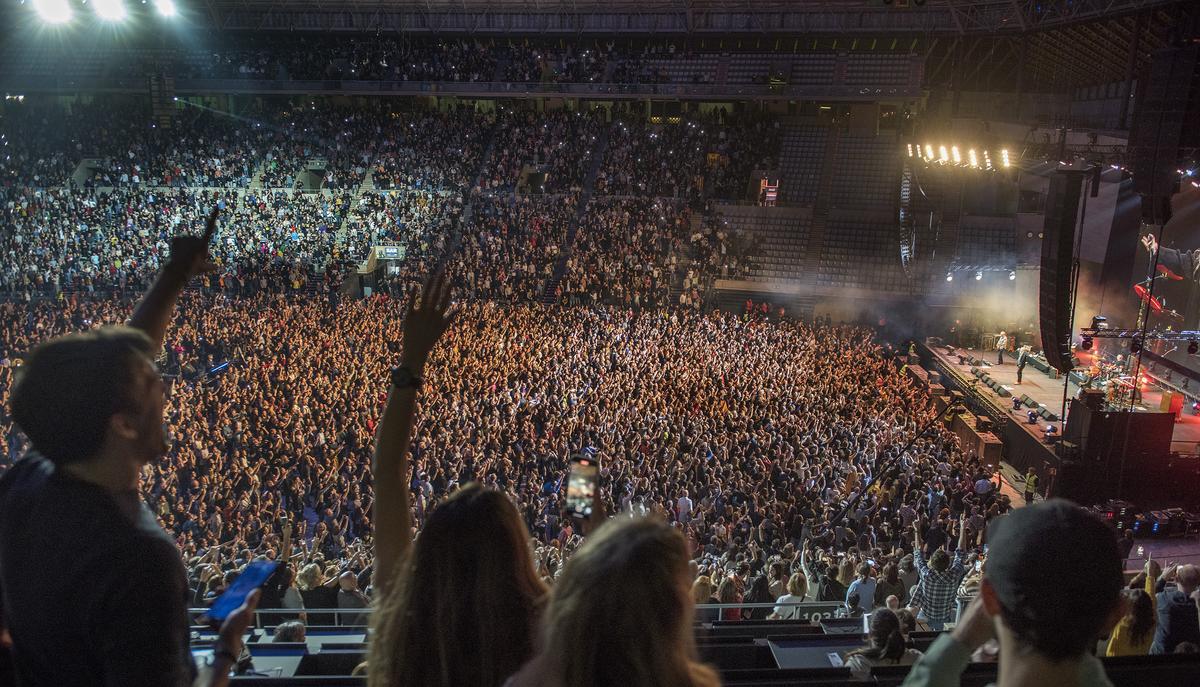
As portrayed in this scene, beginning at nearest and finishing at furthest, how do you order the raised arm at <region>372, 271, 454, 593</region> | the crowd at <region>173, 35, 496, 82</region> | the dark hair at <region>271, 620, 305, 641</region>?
the raised arm at <region>372, 271, 454, 593</region>, the dark hair at <region>271, 620, 305, 641</region>, the crowd at <region>173, 35, 496, 82</region>

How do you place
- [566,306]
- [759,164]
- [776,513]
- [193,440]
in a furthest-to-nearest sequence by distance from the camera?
[759,164]
[566,306]
[193,440]
[776,513]

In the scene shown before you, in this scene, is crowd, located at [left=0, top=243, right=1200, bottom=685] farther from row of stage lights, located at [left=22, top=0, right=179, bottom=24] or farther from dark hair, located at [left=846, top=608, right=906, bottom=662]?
row of stage lights, located at [left=22, top=0, right=179, bottom=24]

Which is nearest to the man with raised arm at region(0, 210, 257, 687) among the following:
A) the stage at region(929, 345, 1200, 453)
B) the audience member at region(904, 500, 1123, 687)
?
the audience member at region(904, 500, 1123, 687)

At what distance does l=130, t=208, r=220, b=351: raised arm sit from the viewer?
2.20 m

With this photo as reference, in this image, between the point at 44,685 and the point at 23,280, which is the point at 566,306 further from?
the point at 44,685

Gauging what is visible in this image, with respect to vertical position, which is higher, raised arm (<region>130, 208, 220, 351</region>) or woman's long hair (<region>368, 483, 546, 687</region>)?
raised arm (<region>130, 208, 220, 351</region>)

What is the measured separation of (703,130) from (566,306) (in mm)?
10801

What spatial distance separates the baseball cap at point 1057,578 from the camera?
1415mm

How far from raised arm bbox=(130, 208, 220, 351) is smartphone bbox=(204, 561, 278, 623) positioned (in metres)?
0.73

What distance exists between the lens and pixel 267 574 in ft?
5.96

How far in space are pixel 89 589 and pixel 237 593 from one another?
1.29ft

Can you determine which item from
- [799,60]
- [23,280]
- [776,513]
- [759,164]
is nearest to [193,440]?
[776,513]

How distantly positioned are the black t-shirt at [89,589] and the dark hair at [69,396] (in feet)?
0.25

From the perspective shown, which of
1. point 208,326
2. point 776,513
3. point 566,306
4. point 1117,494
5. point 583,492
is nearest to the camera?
point 583,492
